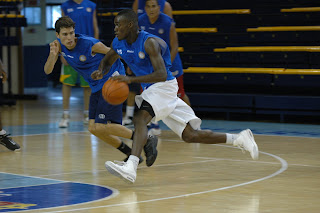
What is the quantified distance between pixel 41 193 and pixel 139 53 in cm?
152

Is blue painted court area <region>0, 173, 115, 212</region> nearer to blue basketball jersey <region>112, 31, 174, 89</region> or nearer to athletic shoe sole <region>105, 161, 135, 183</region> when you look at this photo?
athletic shoe sole <region>105, 161, 135, 183</region>

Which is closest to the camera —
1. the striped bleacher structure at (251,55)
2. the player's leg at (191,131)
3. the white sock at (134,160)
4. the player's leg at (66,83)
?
the white sock at (134,160)

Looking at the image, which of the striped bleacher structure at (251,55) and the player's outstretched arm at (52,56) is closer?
the player's outstretched arm at (52,56)

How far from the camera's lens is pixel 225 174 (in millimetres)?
6805

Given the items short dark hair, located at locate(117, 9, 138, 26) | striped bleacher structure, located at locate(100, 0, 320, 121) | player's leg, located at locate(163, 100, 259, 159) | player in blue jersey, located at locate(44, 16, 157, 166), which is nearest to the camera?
short dark hair, located at locate(117, 9, 138, 26)

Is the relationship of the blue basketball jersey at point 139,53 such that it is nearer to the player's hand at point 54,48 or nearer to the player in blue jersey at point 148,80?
the player in blue jersey at point 148,80

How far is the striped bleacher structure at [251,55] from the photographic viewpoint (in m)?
12.4

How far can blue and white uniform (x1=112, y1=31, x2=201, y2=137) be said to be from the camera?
6.38 metres

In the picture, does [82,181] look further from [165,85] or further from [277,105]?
[277,105]

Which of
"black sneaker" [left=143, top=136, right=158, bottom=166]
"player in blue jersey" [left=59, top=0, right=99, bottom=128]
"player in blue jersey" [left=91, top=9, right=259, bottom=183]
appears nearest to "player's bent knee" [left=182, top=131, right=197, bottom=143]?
"player in blue jersey" [left=91, top=9, right=259, bottom=183]

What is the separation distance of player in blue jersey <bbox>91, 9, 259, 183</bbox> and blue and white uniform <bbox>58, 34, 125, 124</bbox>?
53 cm

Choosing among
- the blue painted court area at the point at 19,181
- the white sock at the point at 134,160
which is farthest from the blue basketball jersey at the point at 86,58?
the white sock at the point at 134,160

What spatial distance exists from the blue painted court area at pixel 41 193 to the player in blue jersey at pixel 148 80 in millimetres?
423

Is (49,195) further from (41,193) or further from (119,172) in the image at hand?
(119,172)
